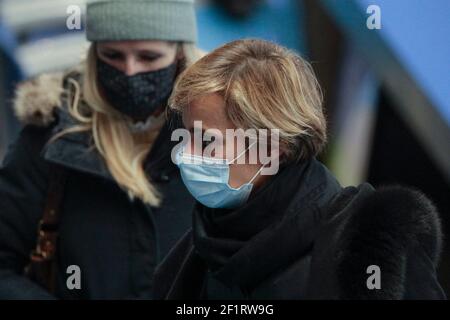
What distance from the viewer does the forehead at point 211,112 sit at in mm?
1783

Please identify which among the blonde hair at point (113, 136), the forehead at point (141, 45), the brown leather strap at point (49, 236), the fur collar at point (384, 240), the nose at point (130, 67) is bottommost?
the brown leather strap at point (49, 236)

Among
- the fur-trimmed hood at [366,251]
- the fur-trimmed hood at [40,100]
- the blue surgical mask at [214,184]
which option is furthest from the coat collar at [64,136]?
the fur-trimmed hood at [366,251]

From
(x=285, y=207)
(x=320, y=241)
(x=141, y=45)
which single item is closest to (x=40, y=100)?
(x=141, y=45)

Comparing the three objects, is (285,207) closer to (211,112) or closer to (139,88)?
(211,112)

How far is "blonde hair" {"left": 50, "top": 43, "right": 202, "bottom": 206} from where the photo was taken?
236cm

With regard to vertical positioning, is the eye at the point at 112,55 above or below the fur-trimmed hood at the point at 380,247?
above

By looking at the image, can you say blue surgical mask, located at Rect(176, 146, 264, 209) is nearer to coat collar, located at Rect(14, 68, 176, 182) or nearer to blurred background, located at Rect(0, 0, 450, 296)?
coat collar, located at Rect(14, 68, 176, 182)

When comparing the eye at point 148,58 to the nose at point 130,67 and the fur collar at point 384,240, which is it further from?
the fur collar at point 384,240

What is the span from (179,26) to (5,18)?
3.92 ft

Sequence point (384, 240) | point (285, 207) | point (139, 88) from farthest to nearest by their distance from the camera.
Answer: point (139, 88) → point (285, 207) → point (384, 240)

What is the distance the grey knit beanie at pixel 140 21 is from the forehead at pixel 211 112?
604mm

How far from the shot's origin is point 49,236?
237 cm

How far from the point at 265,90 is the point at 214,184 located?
24cm

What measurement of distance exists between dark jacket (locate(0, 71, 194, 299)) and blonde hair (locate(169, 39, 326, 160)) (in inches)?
21.9
